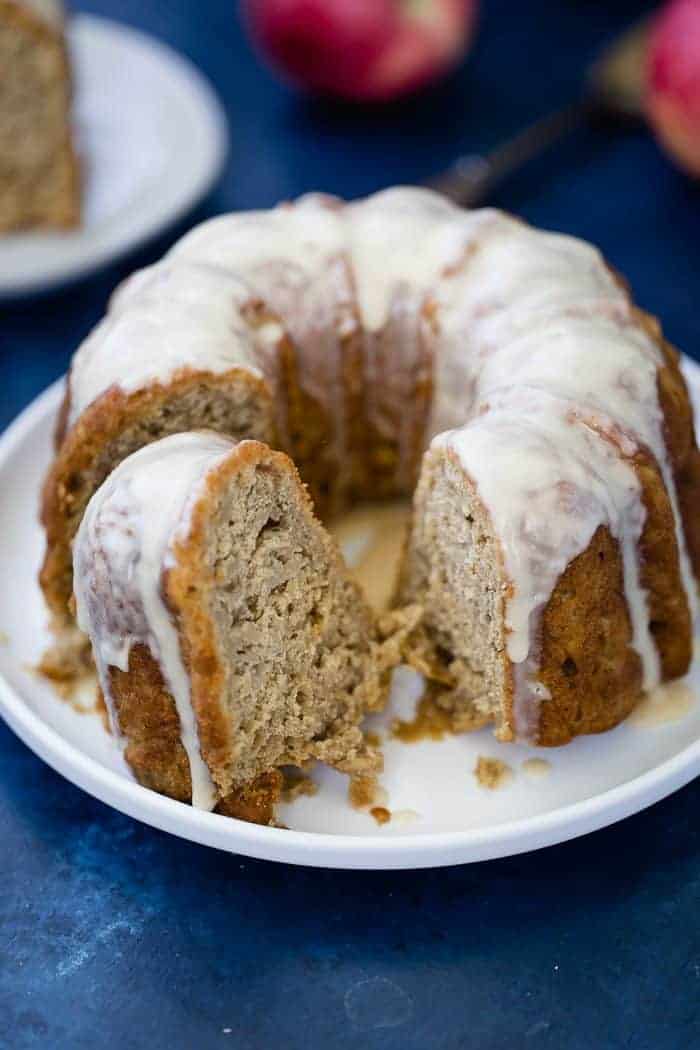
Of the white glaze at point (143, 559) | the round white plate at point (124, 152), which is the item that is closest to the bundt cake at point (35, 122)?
the round white plate at point (124, 152)

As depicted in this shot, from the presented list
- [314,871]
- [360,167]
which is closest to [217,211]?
[360,167]

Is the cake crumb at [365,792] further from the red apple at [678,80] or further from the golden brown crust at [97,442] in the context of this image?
the red apple at [678,80]

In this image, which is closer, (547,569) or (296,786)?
(547,569)

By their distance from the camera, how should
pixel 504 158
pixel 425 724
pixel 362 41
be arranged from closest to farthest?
pixel 425 724, pixel 504 158, pixel 362 41

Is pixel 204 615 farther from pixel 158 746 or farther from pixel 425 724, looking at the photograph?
pixel 425 724

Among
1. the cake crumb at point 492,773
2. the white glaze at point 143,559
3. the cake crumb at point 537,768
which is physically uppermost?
the white glaze at point 143,559

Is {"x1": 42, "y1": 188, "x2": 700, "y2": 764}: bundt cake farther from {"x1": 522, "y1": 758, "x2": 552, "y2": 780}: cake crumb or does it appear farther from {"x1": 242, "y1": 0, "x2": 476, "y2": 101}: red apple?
{"x1": 242, "y1": 0, "x2": 476, "y2": 101}: red apple

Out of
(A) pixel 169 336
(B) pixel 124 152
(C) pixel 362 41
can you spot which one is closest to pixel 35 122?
(B) pixel 124 152
